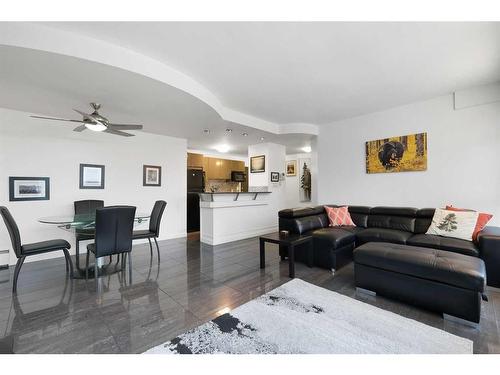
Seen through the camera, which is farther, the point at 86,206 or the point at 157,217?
the point at 86,206

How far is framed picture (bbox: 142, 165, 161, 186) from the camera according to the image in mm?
4750

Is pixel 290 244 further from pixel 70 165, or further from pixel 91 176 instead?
pixel 70 165

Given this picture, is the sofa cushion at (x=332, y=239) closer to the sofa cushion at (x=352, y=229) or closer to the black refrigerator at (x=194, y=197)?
the sofa cushion at (x=352, y=229)

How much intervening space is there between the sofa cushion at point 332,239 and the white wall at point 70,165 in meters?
3.47

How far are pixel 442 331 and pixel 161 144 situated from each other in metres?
5.36

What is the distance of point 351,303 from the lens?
6.86ft

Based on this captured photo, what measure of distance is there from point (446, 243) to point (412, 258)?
1.04 m

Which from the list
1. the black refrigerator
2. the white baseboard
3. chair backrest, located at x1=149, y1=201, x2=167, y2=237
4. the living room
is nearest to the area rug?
the living room

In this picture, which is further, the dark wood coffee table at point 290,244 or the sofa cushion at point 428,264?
the dark wood coffee table at point 290,244

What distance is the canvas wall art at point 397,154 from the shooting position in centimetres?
372

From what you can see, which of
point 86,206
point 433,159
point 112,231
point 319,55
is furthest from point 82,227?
point 433,159

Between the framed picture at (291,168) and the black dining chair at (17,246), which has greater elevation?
the framed picture at (291,168)

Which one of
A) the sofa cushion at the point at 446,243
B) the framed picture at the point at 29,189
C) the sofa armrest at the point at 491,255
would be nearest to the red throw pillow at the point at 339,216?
the sofa cushion at the point at 446,243

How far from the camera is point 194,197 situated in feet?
19.1
